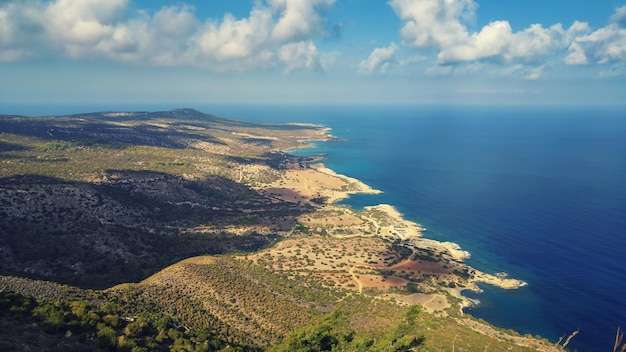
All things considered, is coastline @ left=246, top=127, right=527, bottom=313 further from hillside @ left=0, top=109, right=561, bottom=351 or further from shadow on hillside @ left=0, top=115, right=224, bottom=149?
shadow on hillside @ left=0, top=115, right=224, bottom=149

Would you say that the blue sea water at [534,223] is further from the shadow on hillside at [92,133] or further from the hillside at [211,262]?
the shadow on hillside at [92,133]

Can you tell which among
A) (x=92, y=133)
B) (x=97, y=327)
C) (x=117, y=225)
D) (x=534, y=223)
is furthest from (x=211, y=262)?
(x=92, y=133)

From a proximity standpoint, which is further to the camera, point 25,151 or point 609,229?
point 25,151

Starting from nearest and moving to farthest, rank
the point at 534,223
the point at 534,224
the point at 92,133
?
the point at 534,224 < the point at 534,223 < the point at 92,133

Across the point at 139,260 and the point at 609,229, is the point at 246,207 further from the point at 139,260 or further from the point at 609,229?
Answer: the point at 609,229

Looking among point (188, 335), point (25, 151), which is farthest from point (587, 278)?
point (25, 151)

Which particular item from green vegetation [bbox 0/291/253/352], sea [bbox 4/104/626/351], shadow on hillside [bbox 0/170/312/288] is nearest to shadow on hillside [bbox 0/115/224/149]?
shadow on hillside [bbox 0/170/312/288]

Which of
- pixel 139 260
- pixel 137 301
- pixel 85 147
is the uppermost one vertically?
pixel 85 147

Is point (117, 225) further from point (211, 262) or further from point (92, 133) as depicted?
point (92, 133)
